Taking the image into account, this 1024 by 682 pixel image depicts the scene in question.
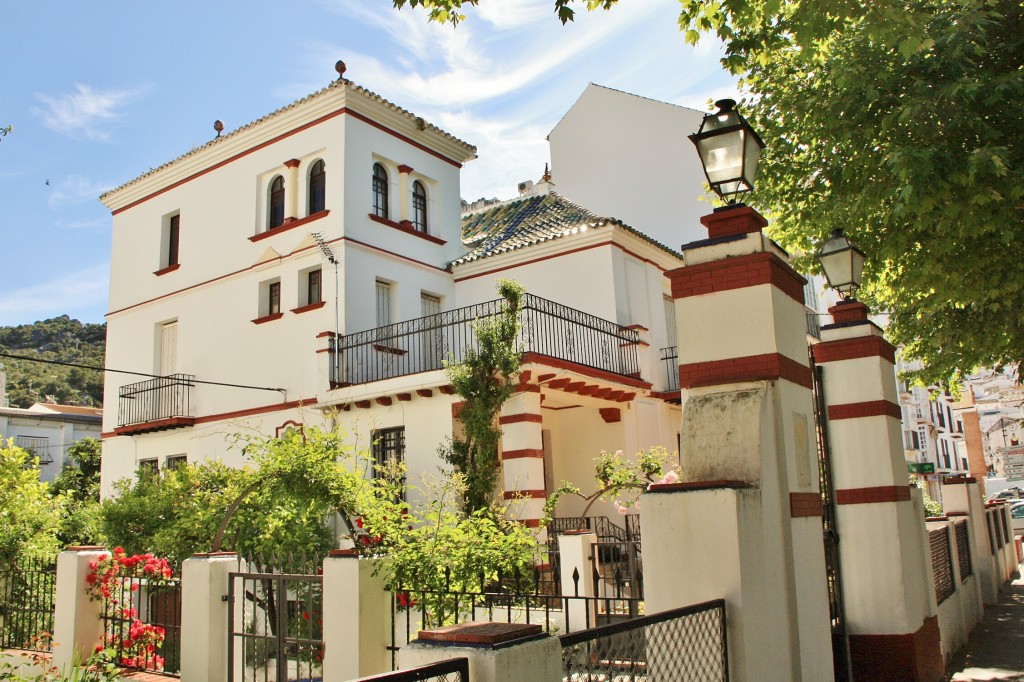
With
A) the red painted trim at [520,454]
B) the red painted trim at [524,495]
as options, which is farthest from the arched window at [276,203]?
the red painted trim at [524,495]

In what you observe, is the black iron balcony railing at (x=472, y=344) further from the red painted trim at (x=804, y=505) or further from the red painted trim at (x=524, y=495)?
the red painted trim at (x=804, y=505)

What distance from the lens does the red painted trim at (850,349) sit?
759 cm

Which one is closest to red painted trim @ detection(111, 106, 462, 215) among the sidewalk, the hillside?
the sidewalk

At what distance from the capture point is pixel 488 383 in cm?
1462

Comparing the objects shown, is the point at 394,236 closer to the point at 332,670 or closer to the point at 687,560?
the point at 332,670

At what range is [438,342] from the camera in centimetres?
1777

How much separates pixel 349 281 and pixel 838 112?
10.1 metres

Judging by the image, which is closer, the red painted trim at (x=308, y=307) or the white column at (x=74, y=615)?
the white column at (x=74, y=615)

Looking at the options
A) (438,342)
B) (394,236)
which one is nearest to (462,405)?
(438,342)

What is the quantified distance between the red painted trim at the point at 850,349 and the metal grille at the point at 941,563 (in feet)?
7.82

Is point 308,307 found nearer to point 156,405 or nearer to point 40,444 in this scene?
point 156,405

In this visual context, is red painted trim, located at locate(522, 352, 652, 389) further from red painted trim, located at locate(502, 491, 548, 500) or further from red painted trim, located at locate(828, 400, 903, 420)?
red painted trim, located at locate(828, 400, 903, 420)

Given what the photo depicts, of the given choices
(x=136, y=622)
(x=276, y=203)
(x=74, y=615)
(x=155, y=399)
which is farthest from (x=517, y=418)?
(x=155, y=399)

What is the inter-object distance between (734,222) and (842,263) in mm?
3393
